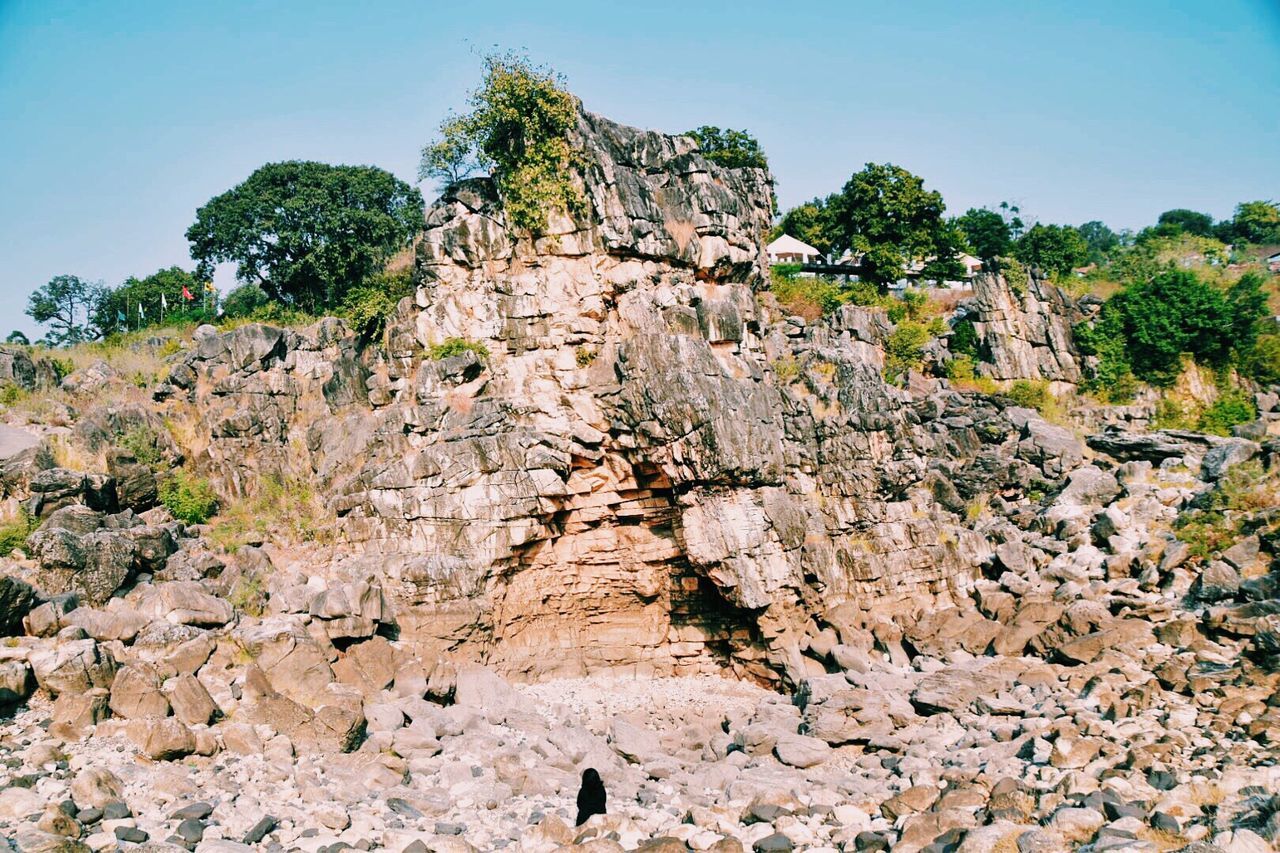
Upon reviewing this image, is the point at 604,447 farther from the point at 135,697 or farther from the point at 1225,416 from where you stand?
the point at 1225,416

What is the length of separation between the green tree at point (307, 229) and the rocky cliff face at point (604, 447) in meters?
4.78

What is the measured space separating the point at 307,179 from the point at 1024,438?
2481 cm

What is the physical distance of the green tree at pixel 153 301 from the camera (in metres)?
32.3

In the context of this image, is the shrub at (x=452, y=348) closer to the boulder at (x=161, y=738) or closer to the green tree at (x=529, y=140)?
the green tree at (x=529, y=140)

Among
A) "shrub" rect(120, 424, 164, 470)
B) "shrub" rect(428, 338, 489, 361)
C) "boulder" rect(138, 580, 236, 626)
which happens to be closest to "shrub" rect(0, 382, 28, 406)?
"shrub" rect(120, 424, 164, 470)

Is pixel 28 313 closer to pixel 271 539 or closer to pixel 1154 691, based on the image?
pixel 271 539

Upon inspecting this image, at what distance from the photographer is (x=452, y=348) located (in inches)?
930

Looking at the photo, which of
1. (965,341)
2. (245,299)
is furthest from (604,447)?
(245,299)

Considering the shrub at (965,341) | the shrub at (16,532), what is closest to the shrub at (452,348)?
the shrub at (16,532)

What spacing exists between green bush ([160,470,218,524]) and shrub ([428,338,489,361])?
257 inches

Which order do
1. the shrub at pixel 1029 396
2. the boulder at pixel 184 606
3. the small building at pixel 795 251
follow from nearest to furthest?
the boulder at pixel 184 606 < the shrub at pixel 1029 396 < the small building at pixel 795 251

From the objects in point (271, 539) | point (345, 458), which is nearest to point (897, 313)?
point (345, 458)

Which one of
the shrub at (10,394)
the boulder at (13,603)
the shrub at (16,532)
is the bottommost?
the boulder at (13,603)

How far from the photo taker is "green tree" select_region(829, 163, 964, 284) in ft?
111
